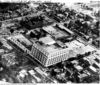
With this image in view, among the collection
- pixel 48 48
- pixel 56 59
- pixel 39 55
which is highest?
pixel 48 48

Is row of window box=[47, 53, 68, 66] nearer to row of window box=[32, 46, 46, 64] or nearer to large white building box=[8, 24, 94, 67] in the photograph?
large white building box=[8, 24, 94, 67]

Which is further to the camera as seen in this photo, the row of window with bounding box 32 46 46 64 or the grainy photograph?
the row of window with bounding box 32 46 46 64

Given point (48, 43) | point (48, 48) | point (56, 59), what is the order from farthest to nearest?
point (48, 43), point (48, 48), point (56, 59)

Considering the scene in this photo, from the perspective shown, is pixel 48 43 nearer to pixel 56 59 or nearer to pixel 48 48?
pixel 48 48

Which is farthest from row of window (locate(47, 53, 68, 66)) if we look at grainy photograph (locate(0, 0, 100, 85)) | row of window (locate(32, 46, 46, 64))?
row of window (locate(32, 46, 46, 64))

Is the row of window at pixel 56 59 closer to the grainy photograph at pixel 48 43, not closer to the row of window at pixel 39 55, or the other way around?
the grainy photograph at pixel 48 43

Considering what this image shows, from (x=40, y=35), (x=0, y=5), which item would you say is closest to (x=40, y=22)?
(x=40, y=35)

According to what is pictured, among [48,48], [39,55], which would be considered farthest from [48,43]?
[39,55]

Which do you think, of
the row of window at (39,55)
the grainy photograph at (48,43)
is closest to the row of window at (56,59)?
the grainy photograph at (48,43)
